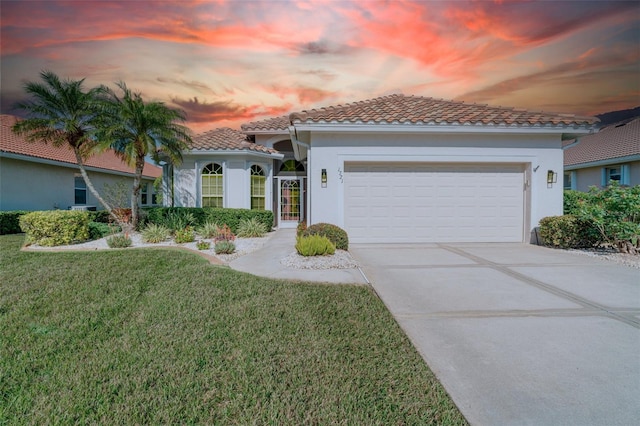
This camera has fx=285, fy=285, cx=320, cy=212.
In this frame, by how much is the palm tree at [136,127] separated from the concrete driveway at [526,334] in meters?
9.60

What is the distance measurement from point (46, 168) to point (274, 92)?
12.5 metres

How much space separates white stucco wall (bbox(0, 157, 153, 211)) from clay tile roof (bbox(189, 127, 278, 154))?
7861 mm

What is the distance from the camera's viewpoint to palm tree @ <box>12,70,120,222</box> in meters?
10.8

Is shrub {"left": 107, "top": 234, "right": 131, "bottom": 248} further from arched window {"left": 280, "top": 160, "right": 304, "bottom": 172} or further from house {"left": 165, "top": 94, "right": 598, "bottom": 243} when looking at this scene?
arched window {"left": 280, "top": 160, "right": 304, "bottom": 172}

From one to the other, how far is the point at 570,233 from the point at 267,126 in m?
12.6

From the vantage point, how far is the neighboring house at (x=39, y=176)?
12766mm

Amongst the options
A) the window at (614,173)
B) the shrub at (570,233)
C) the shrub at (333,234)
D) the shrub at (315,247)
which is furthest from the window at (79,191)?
the window at (614,173)

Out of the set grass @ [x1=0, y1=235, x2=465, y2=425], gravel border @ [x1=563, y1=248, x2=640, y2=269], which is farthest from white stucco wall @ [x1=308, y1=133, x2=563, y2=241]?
grass @ [x1=0, y1=235, x2=465, y2=425]

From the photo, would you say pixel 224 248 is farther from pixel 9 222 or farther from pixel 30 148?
pixel 30 148

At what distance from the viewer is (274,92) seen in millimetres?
13164

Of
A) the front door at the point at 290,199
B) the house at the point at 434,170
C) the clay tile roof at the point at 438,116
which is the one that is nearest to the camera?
the clay tile roof at the point at 438,116

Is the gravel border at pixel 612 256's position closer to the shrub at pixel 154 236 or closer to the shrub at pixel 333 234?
the shrub at pixel 333 234

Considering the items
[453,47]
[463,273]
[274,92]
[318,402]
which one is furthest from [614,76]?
[318,402]

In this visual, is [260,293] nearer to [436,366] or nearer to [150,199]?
[436,366]
